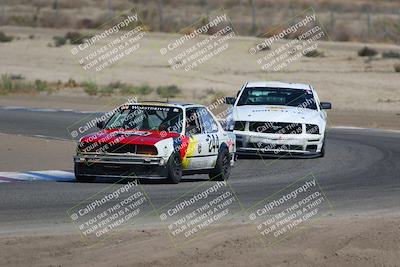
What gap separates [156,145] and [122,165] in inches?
23.4

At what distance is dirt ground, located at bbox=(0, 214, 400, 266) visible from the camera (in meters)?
11.5

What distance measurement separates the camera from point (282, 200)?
642 inches

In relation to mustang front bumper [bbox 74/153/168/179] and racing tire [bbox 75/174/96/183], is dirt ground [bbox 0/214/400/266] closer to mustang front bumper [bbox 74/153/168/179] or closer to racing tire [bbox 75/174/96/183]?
mustang front bumper [bbox 74/153/168/179]

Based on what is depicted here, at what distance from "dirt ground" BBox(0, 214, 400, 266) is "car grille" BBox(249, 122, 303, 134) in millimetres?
8634

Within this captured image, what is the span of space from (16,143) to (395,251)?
41.1 ft

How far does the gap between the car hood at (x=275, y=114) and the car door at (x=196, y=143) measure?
3864 mm

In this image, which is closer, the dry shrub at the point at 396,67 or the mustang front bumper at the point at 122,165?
the mustang front bumper at the point at 122,165

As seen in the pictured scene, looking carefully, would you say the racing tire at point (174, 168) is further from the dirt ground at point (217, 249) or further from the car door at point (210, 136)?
the dirt ground at point (217, 249)

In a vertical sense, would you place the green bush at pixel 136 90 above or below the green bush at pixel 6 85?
below

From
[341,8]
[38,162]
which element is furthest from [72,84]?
[341,8]

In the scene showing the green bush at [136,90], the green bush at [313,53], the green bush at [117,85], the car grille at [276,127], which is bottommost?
the green bush at [313,53]

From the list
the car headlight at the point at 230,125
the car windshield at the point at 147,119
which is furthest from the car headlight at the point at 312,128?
the car windshield at the point at 147,119

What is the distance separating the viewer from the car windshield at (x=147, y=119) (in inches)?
704

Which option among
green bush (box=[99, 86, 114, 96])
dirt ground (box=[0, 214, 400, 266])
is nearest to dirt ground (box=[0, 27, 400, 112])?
green bush (box=[99, 86, 114, 96])
